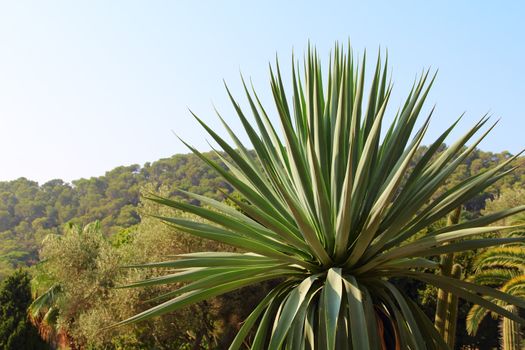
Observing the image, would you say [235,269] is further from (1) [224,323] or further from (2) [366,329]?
(1) [224,323]

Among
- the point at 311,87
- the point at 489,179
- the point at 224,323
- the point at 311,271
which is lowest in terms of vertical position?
the point at 224,323

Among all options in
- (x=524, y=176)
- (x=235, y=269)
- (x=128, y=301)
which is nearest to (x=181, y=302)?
(x=235, y=269)

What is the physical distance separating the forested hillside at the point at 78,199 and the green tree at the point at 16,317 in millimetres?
37562

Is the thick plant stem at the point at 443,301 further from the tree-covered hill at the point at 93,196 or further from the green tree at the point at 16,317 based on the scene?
the tree-covered hill at the point at 93,196

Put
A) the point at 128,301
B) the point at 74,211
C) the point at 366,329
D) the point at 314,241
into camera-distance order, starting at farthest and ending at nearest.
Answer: the point at 74,211, the point at 128,301, the point at 314,241, the point at 366,329

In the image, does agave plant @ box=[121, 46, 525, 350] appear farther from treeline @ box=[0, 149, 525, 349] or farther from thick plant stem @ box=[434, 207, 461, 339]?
treeline @ box=[0, 149, 525, 349]

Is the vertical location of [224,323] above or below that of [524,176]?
below

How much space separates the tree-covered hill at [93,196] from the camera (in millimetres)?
58888

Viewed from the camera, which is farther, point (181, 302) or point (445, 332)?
point (445, 332)

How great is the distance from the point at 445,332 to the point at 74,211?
7016 cm

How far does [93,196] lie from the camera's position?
2923 inches

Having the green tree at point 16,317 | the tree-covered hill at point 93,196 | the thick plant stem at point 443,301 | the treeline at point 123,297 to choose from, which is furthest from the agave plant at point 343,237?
the tree-covered hill at point 93,196

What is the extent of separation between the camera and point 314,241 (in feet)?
18.9

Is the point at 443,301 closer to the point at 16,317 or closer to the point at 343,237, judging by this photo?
the point at 343,237
